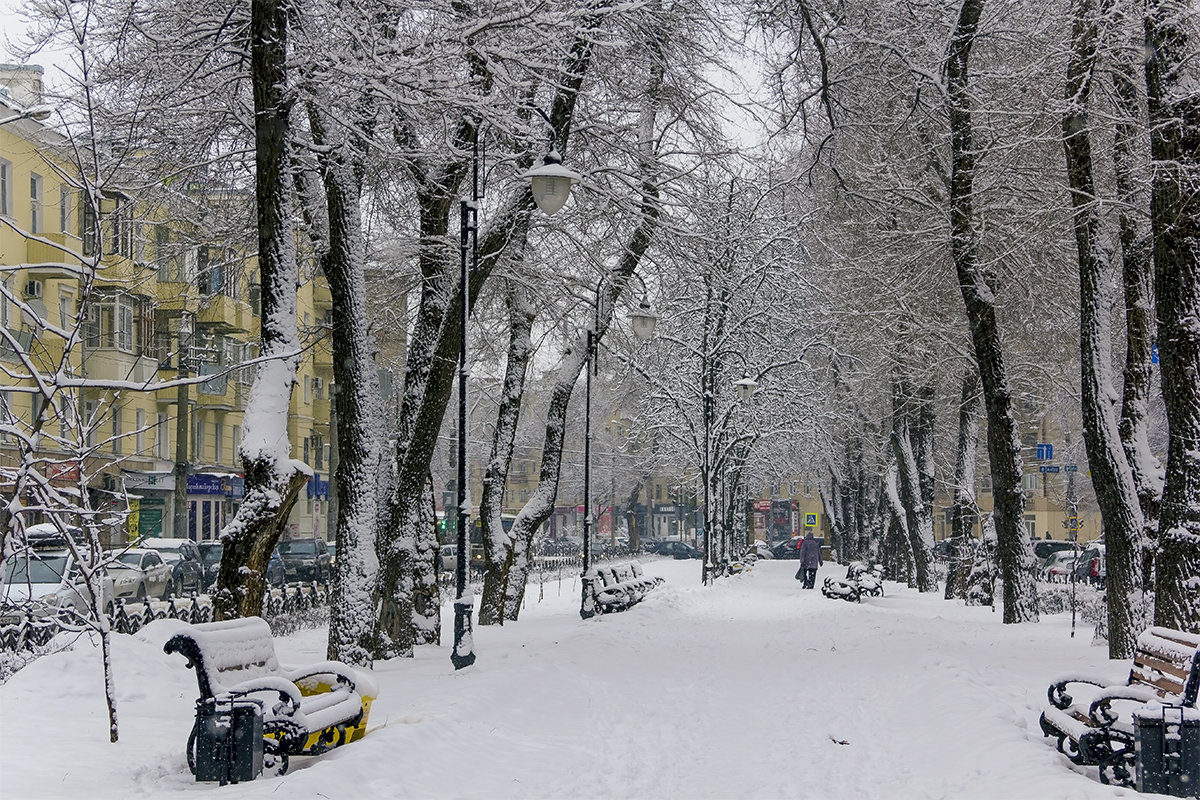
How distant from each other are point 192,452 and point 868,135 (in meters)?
36.1

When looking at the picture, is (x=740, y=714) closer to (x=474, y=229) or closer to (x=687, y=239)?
(x=474, y=229)

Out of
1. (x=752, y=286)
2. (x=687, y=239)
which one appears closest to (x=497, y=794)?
(x=687, y=239)

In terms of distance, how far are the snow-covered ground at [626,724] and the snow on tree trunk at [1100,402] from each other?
1.08m

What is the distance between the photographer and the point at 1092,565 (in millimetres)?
44062

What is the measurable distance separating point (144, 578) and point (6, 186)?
12.6 m

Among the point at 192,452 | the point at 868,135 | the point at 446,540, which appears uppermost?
the point at 868,135

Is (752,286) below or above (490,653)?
above

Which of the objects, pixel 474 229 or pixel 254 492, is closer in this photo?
pixel 254 492

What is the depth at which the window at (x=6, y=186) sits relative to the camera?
35188 mm

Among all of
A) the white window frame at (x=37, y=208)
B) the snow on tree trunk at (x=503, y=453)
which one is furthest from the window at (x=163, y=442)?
the snow on tree trunk at (x=503, y=453)

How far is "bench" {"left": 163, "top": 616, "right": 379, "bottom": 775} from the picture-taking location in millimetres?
8602

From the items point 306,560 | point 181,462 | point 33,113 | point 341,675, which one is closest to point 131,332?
point 181,462

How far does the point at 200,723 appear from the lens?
8398mm

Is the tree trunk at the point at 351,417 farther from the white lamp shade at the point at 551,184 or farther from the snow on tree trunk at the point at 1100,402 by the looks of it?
the snow on tree trunk at the point at 1100,402
